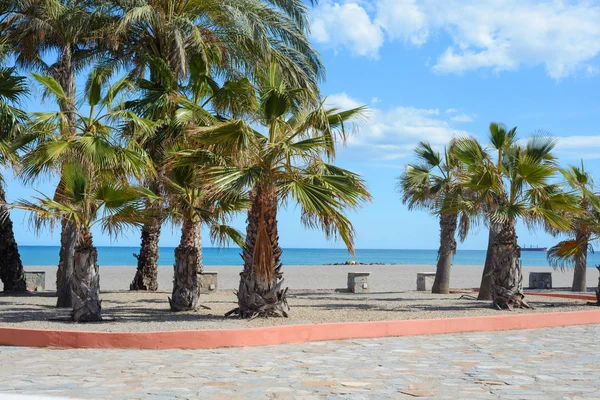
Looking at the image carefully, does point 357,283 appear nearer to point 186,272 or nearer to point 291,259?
point 186,272

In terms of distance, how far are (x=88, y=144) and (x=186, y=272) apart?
384 centimetres

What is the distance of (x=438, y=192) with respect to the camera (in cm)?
1995

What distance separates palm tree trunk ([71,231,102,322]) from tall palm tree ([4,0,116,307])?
12.0 ft

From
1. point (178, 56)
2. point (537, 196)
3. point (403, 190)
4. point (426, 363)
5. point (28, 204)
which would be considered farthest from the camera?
point (403, 190)

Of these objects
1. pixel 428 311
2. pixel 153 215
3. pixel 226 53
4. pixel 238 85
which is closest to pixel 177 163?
pixel 153 215

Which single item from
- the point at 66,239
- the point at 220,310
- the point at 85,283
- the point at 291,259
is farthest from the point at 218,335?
the point at 291,259

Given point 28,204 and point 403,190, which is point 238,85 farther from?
point 403,190

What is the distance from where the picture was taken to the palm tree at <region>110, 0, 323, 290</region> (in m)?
16.9

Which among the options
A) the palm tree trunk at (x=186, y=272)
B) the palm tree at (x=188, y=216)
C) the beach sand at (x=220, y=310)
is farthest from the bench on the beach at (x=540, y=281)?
the palm tree trunk at (x=186, y=272)

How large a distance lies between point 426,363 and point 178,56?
35.4ft

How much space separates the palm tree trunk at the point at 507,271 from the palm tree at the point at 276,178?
4.18 meters

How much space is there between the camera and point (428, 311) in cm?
1492

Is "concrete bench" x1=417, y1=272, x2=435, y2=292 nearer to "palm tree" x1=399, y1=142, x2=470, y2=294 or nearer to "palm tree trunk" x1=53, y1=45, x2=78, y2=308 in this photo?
"palm tree" x1=399, y1=142, x2=470, y2=294

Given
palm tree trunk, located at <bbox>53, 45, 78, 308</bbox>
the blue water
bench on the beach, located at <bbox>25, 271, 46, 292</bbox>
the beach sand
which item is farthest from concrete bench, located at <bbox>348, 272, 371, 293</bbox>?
the blue water
